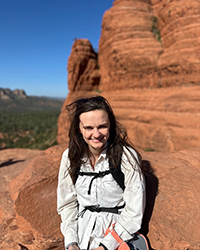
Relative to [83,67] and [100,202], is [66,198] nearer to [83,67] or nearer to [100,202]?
[100,202]

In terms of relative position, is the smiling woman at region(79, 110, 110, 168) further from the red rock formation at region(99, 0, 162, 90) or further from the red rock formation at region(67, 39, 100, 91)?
the red rock formation at region(67, 39, 100, 91)

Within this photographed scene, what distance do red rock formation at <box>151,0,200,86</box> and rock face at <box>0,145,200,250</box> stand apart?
6.68 metres

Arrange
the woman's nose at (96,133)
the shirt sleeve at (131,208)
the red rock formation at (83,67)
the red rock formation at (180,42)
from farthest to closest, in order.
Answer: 1. the red rock formation at (83,67)
2. the red rock formation at (180,42)
3. the woman's nose at (96,133)
4. the shirt sleeve at (131,208)

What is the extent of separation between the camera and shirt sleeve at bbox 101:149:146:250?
145 cm

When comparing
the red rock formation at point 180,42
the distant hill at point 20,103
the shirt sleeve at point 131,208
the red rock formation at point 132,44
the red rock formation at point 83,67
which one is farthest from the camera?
the distant hill at point 20,103

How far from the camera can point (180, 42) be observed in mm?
8336

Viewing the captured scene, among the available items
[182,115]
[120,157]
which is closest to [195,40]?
[182,115]

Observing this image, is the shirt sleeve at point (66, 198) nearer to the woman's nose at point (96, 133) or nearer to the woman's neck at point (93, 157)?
the woman's neck at point (93, 157)

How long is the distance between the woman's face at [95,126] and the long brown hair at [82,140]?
51mm

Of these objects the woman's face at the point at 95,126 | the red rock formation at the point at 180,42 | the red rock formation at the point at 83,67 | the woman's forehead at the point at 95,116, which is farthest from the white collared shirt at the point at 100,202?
the red rock formation at the point at 83,67

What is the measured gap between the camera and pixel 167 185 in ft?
6.64

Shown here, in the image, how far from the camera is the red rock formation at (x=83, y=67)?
1405 cm

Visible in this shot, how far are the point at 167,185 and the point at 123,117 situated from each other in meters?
8.73

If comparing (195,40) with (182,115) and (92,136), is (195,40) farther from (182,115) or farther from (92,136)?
(92,136)
